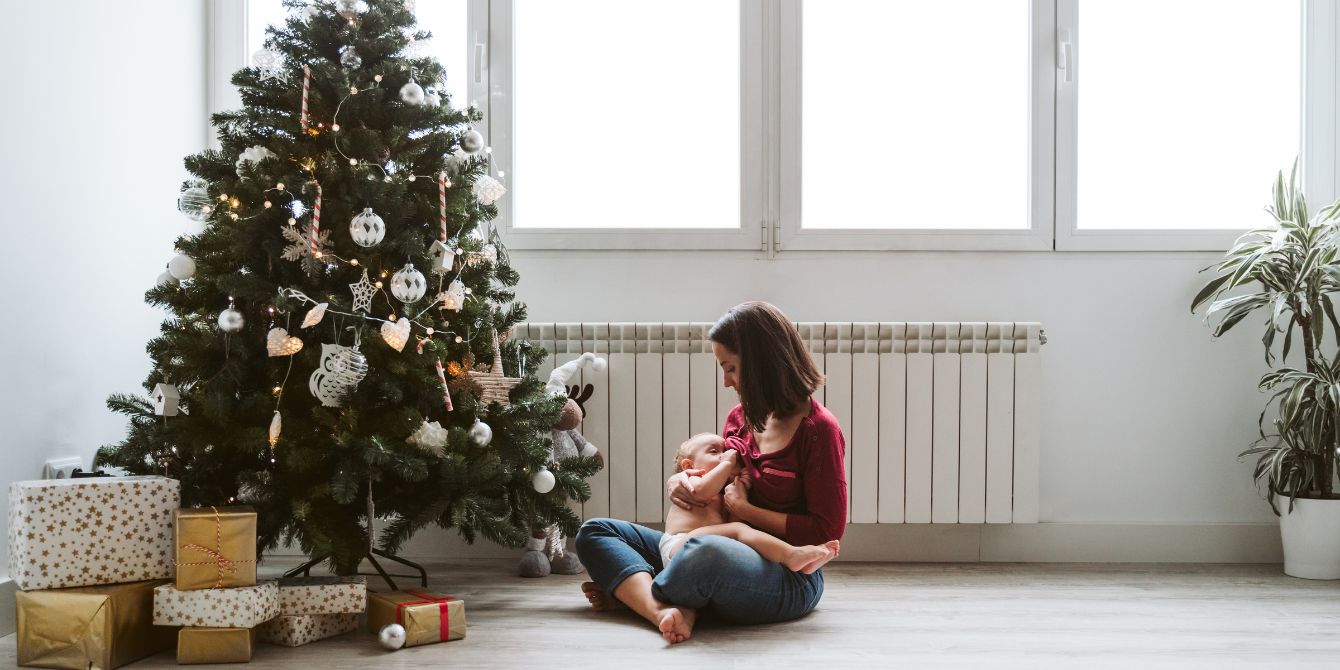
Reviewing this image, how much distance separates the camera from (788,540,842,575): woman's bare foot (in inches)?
82.4

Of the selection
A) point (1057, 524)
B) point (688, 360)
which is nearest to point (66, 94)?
point (688, 360)

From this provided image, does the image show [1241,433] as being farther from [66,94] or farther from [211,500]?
[66,94]

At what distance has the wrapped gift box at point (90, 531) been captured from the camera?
1.85 m

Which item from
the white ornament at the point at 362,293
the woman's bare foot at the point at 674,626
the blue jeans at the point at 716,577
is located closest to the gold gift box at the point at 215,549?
the white ornament at the point at 362,293

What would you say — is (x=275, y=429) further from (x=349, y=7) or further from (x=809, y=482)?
(x=809, y=482)

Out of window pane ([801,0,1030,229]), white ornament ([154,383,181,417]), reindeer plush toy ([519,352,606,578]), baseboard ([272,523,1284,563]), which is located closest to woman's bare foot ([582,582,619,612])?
reindeer plush toy ([519,352,606,578])

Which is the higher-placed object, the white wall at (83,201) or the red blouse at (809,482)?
the white wall at (83,201)

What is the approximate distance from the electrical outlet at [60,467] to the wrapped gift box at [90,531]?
406mm

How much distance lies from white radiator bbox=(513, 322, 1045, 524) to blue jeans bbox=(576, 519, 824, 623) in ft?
1.94

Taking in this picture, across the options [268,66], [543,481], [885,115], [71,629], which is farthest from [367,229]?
[885,115]

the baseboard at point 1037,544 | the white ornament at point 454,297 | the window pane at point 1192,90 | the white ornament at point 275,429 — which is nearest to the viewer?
the white ornament at point 275,429

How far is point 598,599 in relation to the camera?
226cm

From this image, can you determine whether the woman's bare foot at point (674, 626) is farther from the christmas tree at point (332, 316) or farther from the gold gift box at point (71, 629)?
the gold gift box at point (71, 629)

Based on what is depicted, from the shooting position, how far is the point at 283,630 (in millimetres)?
2004
